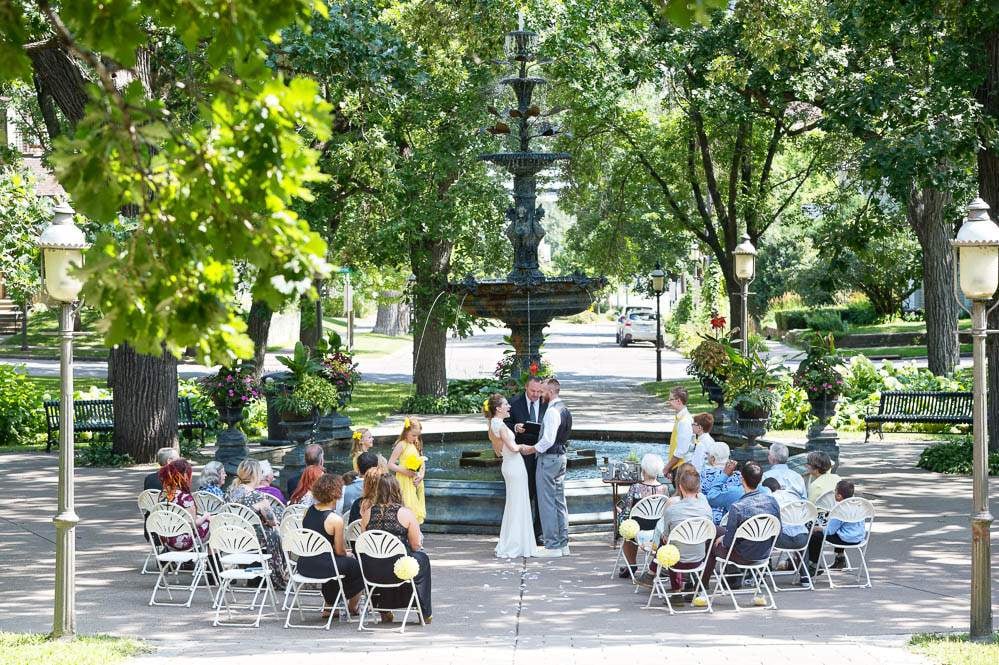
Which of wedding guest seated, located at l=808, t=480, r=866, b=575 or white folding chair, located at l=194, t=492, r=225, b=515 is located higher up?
white folding chair, located at l=194, t=492, r=225, b=515

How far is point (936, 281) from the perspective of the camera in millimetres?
27516

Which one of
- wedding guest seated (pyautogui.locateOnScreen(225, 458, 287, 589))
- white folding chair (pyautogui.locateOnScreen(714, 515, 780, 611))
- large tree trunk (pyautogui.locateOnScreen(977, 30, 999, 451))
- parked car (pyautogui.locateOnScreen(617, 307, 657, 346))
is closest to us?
white folding chair (pyautogui.locateOnScreen(714, 515, 780, 611))

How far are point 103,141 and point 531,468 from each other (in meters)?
7.95

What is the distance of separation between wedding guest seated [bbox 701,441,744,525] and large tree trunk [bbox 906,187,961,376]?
16033 millimetres

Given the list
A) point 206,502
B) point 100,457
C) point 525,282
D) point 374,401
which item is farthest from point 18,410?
point 206,502

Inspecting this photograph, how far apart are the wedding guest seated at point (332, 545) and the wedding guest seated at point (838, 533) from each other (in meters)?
4.16

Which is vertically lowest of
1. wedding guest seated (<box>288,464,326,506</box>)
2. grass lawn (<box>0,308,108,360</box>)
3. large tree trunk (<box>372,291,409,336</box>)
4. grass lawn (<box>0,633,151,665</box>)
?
grass lawn (<box>0,633,151,665</box>)

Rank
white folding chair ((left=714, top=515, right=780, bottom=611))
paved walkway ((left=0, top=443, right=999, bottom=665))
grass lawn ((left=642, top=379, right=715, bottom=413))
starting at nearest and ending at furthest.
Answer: paved walkway ((left=0, top=443, right=999, bottom=665)), white folding chair ((left=714, top=515, right=780, bottom=611)), grass lawn ((left=642, top=379, right=715, bottom=413))

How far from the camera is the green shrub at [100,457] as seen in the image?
20000 mm

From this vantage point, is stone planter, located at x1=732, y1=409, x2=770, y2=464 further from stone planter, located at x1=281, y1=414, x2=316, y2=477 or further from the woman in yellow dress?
the woman in yellow dress

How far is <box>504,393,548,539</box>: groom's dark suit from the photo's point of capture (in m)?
13.3

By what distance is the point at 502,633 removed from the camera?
9758mm

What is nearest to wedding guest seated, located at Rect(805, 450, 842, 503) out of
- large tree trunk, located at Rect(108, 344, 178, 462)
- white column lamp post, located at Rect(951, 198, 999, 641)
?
white column lamp post, located at Rect(951, 198, 999, 641)

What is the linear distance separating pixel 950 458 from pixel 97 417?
44.6 feet
